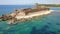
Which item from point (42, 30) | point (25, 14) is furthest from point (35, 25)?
point (25, 14)

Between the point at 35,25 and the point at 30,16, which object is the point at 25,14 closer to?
the point at 30,16

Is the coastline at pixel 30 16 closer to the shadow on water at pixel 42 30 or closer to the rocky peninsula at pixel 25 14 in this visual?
the rocky peninsula at pixel 25 14

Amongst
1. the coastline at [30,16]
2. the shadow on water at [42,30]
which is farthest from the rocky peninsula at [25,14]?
the shadow on water at [42,30]

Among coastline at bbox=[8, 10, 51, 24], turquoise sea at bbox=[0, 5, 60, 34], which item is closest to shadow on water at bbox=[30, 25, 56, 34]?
turquoise sea at bbox=[0, 5, 60, 34]

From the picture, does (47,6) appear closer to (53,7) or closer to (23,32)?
(53,7)

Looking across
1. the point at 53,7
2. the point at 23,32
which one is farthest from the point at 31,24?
the point at 53,7

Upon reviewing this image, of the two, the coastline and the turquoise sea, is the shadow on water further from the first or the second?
the coastline
